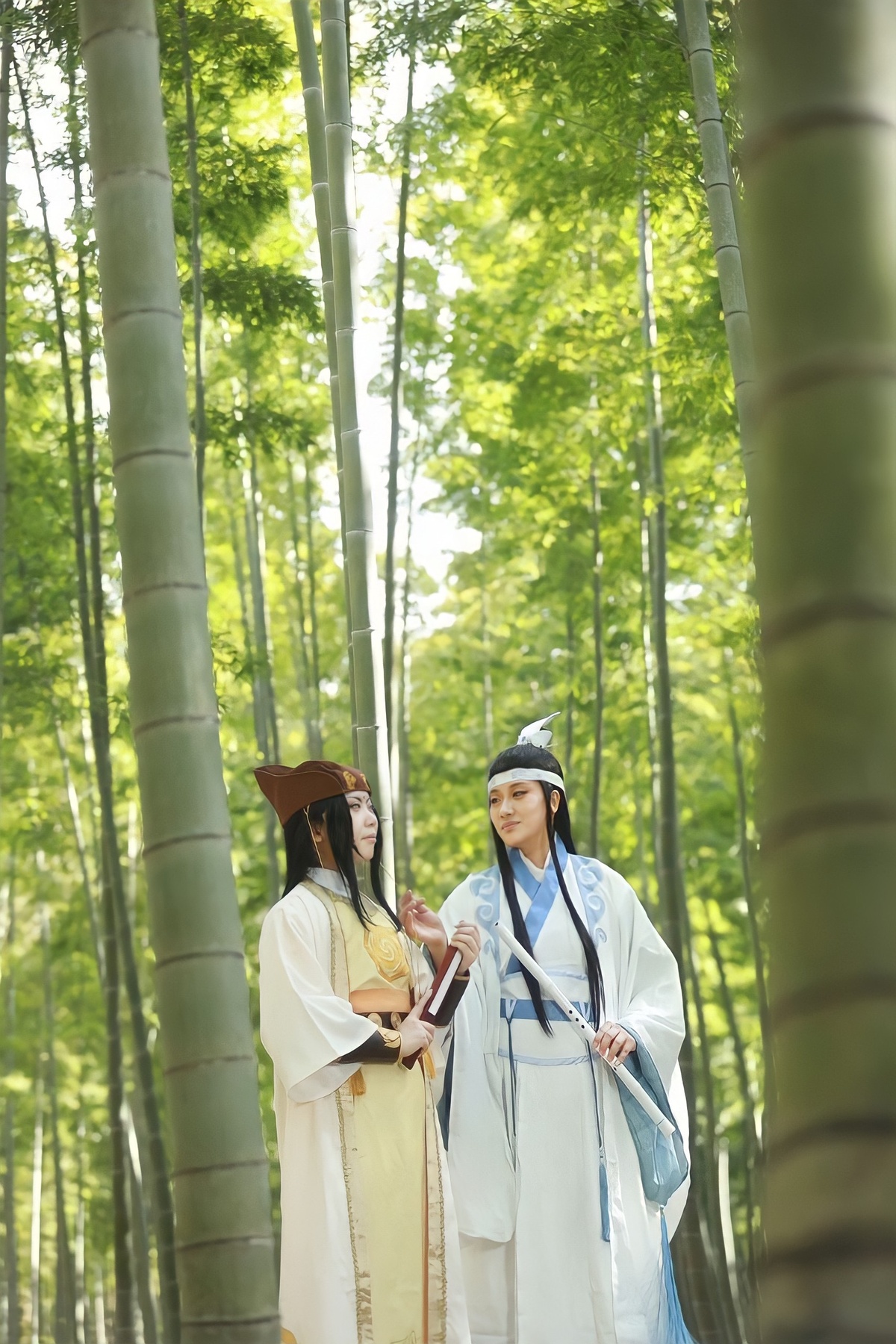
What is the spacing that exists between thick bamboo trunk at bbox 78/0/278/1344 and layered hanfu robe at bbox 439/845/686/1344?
1.32 m

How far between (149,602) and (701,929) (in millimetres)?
9241

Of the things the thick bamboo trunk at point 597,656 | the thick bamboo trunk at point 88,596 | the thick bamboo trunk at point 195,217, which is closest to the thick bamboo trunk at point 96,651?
the thick bamboo trunk at point 88,596

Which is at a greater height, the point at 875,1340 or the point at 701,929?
the point at 701,929

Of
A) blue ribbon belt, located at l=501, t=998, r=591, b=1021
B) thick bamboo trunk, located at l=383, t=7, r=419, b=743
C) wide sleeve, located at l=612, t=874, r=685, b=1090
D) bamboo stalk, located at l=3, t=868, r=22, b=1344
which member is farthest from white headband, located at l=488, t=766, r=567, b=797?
bamboo stalk, located at l=3, t=868, r=22, b=1344

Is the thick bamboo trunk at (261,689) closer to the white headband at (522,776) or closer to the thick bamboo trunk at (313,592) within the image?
the thick bamboo trunk at (313,592)

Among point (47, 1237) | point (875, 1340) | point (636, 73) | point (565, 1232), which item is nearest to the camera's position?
point (875, 1340)

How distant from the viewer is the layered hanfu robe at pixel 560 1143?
119 inches

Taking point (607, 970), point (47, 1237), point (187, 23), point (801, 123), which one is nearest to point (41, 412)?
point (187, 23)

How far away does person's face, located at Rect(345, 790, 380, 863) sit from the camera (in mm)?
2883

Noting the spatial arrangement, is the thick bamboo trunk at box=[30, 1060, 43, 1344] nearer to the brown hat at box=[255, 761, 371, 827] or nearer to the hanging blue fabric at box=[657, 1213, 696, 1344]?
the hanging blue fabric at box=[657, 1213, 696, 1344]

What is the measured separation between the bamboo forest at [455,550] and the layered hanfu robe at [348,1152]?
12 centimetres

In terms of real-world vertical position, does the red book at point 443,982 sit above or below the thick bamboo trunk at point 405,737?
below

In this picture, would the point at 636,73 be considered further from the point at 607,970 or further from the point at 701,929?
the point at 701,929

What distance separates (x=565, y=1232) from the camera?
3057 millimetres
